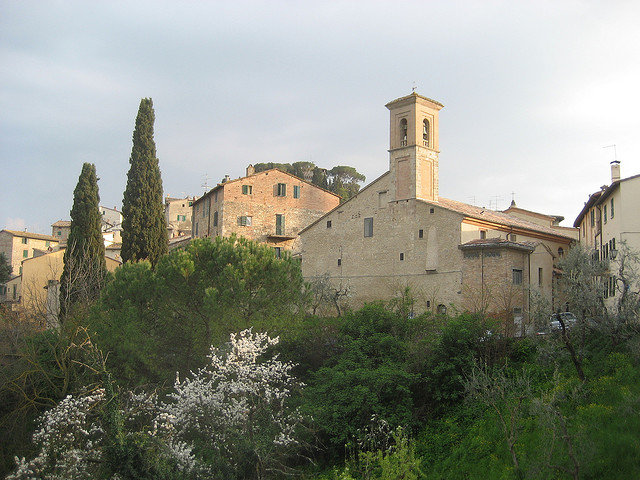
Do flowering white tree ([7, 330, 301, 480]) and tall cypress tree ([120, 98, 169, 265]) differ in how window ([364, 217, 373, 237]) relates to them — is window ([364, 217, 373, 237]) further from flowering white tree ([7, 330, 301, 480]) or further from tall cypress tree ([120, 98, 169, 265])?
flowering white tree ([7, 330, 301, 480])

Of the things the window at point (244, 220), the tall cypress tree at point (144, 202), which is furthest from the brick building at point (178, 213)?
the tall cypress tree at point (144, 202)

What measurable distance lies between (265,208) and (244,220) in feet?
5.85

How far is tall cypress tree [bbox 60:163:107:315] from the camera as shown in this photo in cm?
2625

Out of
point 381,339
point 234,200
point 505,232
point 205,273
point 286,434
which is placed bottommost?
point 286,434

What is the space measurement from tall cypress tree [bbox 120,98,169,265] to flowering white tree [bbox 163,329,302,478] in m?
13.1

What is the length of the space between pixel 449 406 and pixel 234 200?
86.9ft

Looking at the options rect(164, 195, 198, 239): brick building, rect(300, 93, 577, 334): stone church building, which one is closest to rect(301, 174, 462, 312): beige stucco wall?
rect(300, 93, 577, 334): stone church building

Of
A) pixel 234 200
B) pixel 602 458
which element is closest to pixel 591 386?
pixel 602 458

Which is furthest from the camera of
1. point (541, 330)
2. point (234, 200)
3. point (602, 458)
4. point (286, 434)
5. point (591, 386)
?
point (234, 200)

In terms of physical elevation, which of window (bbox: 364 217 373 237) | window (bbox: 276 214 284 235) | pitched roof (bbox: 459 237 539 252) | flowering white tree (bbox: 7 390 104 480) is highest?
window (bbox: 276 214 284 235)

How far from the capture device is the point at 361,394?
56.1 feet

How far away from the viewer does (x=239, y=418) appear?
1658 centimetres

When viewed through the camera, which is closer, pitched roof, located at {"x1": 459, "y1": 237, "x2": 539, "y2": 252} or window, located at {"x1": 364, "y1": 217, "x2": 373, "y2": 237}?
pitched roof, located at {"x1": 459, "y1": 237, "x2": 539, "y2": 252}

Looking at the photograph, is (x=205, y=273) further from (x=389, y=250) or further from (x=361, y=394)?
(x=389, y=250)
